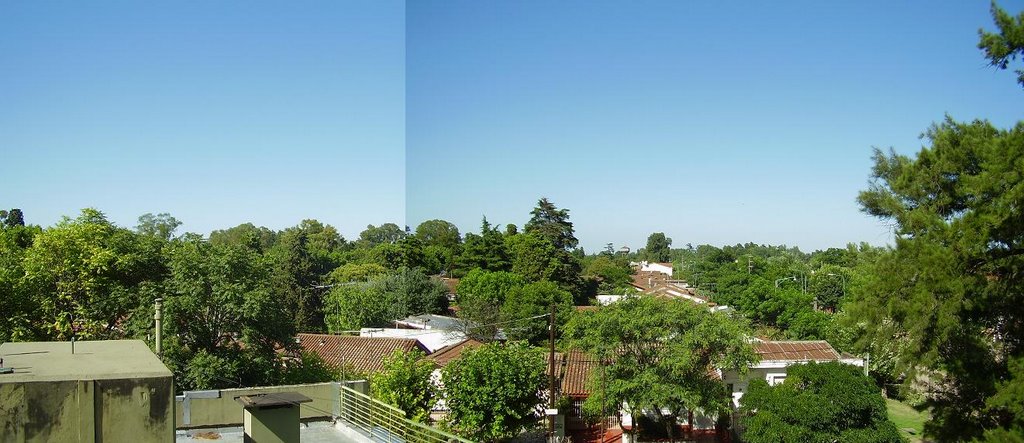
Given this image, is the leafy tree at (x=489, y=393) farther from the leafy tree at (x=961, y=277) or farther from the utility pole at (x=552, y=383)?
the leafy tree at (x=961, y=277)

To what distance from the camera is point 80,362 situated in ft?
17.3

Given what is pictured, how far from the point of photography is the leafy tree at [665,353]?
623 inches

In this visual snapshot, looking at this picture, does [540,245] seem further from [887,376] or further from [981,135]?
[981,135]

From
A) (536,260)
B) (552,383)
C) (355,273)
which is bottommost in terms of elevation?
(552,383)

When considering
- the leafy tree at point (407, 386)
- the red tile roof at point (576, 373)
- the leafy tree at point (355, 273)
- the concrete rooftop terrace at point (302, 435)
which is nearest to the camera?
the concrete rooftop terrace at point (302, 435)

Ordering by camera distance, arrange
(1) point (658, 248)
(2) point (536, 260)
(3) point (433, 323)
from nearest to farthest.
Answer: (3) point (433, 323) < (2) point (536, 260) < (1) point (658, 248)

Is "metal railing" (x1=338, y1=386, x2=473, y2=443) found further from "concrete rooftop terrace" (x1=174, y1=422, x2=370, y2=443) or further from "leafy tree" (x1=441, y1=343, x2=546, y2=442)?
"leafy tree" (x1=441, y1=343, x2=546, y2=442)

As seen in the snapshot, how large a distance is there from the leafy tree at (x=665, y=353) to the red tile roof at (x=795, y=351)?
3.60 metres

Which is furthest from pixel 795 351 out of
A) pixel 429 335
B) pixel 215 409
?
pixel 215 409

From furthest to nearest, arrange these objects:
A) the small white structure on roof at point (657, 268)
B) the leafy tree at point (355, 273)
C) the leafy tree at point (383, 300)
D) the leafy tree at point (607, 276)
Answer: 1. the small white structure on roof at point (657, 268)
2. the leafy tree at point (607, 276)
3. the leafy tree at point (355, 273)
4. the leafy tree at point (383, 300)

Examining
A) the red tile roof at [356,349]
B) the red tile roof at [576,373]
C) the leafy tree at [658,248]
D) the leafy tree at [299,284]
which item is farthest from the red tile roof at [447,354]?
the leafy tree at [658,248]

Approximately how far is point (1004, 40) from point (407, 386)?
34.2 ft

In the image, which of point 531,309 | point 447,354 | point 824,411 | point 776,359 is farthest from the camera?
point 531,309

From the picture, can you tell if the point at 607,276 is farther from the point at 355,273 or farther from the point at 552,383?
the point at 552,383
